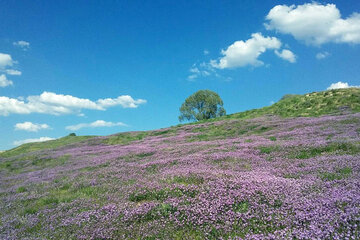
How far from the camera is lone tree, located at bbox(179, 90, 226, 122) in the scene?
82938mm

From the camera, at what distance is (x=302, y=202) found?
6188 millimetres

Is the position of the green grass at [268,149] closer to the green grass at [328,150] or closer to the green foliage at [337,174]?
the green grass at [328,150]

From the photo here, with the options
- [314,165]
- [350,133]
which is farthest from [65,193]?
[350,133]

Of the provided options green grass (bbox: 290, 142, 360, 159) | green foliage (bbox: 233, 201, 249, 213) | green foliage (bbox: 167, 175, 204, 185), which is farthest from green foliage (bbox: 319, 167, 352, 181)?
green foliage (bbox: 167, 175, 204, 185)

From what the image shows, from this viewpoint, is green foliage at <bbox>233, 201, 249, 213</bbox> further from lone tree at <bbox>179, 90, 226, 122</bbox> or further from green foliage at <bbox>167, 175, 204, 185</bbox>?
lone tree at <bbox>179, 90, 226, 122</bbox>

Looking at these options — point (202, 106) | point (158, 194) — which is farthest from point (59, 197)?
point (202, 106)

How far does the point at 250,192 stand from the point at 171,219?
2708 mm

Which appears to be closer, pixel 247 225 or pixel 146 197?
pixel 247 225

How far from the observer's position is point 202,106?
84312 mm

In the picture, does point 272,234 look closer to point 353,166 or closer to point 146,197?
point 146,197

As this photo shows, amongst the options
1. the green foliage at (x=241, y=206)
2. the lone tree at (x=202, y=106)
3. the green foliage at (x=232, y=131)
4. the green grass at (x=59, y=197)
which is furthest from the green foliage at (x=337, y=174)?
the lone tree at (x=202, y=106)

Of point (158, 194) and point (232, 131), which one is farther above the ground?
point (232, 131)

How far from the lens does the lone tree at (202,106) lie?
82.9 m

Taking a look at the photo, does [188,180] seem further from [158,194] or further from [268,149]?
[268,149]
